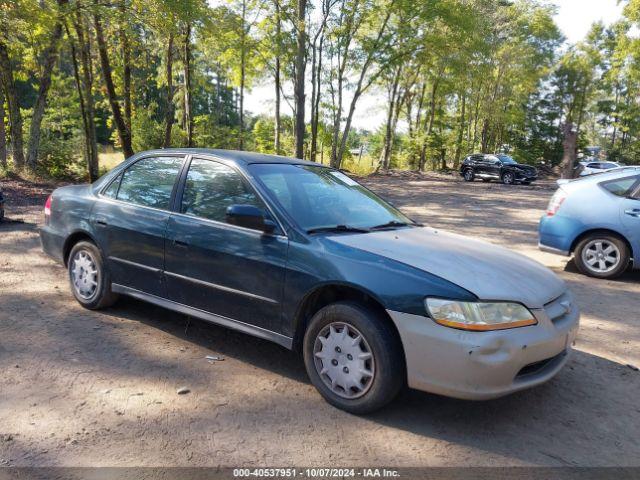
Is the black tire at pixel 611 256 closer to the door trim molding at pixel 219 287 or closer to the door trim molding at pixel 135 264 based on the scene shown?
the door trim molding at pixel 219 287

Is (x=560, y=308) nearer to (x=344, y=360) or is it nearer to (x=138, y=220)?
(x=344, y=360)

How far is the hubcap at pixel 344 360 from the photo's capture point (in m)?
3.27

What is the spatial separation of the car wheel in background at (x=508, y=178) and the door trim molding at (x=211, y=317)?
25975 millimetres

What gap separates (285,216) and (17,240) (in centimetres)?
638

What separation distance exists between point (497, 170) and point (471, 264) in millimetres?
26433

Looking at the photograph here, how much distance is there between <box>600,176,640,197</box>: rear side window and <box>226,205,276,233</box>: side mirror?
5498 millimetres

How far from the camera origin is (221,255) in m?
3.89

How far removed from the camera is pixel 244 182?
4.05 metres

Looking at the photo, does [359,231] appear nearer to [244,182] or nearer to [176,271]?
[244,182]

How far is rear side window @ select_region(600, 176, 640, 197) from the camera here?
7027 mm

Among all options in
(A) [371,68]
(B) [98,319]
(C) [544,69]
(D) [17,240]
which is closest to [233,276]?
(B) [98,319]

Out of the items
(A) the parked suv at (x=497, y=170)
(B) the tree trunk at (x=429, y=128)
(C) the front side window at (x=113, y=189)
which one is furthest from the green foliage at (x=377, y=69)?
(C) the front side window at (x=113, y=189)

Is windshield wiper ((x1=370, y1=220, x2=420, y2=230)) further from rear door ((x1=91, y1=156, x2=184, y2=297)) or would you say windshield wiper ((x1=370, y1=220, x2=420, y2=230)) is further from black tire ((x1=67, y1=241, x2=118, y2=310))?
black tire ((x1=67, y1=241, x2=118, y2=310))

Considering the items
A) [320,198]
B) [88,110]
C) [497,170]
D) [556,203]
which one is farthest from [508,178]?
[320,198]
